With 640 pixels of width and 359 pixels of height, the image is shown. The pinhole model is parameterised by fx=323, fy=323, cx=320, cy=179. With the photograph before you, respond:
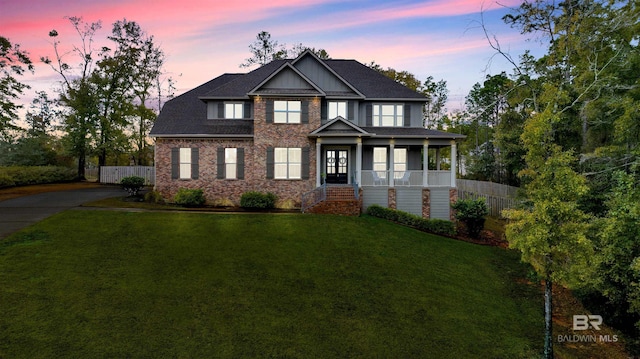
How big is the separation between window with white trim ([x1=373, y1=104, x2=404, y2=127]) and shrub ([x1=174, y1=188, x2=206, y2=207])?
488 inches

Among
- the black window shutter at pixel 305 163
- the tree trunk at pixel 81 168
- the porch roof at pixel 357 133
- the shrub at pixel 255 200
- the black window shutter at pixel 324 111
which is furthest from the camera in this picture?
the tree trunk at pixel 81 168

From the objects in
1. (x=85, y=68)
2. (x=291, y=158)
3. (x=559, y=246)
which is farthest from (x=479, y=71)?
(x=85, y=68)

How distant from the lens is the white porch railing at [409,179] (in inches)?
784

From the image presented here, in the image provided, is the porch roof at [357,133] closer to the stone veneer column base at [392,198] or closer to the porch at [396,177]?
the porch at [396,177]

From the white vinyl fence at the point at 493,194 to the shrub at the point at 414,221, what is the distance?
5514 mm

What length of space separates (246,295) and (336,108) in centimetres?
1490

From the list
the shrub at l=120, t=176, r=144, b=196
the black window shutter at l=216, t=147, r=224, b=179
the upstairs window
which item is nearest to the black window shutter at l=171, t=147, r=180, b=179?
the upstairs window

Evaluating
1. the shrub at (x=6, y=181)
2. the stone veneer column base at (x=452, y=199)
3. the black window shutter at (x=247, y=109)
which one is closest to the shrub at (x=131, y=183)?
the black window shutter at (x=247, y=109)

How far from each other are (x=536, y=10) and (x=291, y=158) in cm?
1807

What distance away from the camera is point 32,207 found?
16.2 metres

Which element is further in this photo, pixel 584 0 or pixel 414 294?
pixel 584 0

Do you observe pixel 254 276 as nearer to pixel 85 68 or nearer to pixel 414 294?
pixel 414 294

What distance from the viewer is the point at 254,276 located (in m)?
10.3

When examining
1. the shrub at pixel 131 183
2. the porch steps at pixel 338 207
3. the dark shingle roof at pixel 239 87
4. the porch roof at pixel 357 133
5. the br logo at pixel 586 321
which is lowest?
the br logo at pixel 586 321
